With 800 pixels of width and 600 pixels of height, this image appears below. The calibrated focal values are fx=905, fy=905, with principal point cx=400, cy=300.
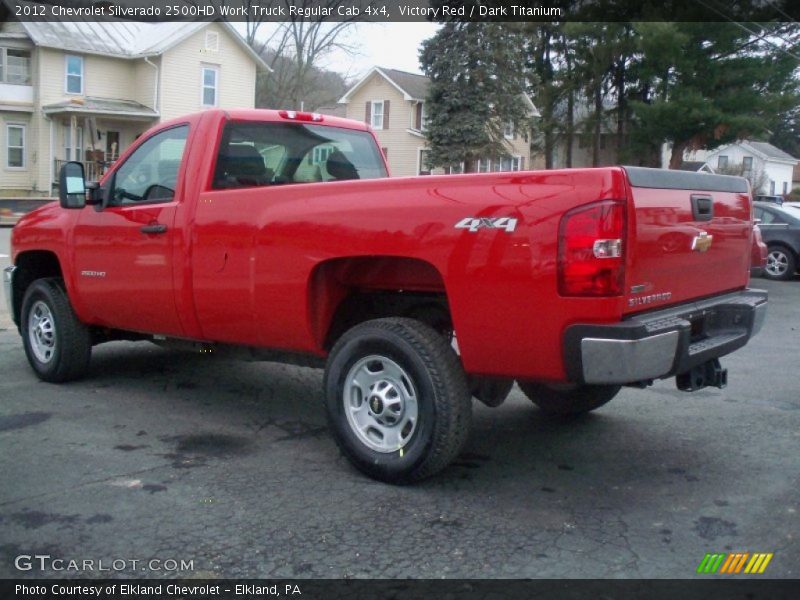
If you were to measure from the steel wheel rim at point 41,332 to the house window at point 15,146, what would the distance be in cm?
3153

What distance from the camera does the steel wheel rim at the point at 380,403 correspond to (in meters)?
4.66

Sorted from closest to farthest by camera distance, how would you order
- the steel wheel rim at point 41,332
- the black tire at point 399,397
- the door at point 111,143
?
the black tire at point 399,397 < the steel wheel rim at point 41,332 < the door at point 111,143

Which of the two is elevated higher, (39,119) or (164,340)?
(39,119)

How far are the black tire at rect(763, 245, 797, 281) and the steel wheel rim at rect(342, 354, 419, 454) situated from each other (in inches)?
548

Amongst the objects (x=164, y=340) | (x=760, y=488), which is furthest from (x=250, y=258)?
(x=760, y=488)

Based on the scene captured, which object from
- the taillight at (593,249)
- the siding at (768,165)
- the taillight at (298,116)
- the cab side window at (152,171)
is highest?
the siding at (768,165)

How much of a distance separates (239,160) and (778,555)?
389 cm

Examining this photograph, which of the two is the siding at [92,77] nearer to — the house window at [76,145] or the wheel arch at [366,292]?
the house window at [76,145]

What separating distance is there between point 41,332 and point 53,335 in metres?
0.23

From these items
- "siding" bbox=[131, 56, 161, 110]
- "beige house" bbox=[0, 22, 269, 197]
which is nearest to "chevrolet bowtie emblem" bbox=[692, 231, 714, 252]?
"beige house" bbox=[0, 22, 269, 197]

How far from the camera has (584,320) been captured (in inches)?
159

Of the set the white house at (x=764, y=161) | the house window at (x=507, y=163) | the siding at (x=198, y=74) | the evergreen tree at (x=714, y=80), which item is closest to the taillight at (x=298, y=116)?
the evergreen tree at (x=714, y=80)

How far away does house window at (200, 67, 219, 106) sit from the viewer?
3862 cm
